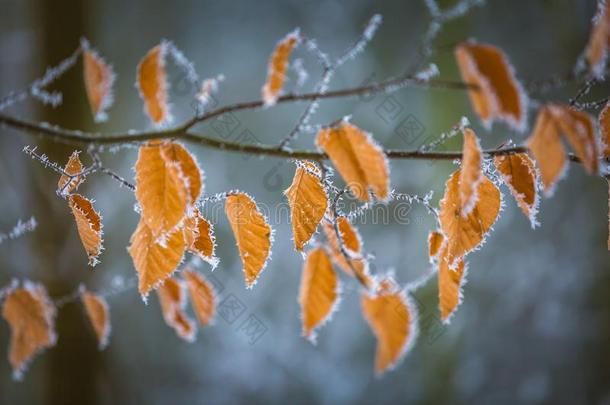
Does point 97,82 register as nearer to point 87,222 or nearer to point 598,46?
point 87,222

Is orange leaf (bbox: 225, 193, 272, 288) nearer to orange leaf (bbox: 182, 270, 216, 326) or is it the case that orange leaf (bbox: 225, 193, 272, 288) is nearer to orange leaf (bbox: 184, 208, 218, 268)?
orange leaf (bbox: 184, 208, 218, 268)

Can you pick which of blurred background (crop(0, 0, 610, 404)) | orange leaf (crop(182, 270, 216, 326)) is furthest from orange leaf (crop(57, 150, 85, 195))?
blurred background (crop(0, 0, 610, 404))

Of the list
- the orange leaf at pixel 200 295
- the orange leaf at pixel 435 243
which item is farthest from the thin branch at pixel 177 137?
the orange leaf at pixel 200 295

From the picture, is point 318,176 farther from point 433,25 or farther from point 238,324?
point 238,324

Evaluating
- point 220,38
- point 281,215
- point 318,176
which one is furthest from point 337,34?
point 318,176

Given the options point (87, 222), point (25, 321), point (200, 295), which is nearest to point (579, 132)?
point (87, 222)

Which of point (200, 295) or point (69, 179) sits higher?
point (69, 179)
